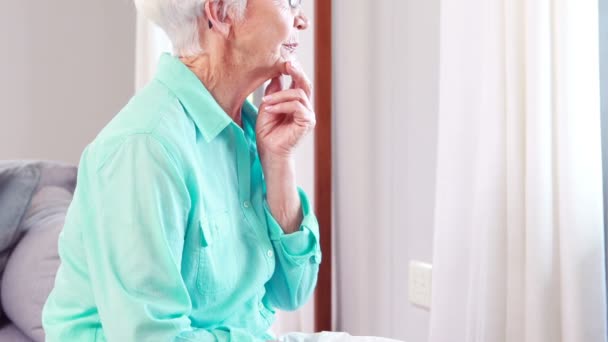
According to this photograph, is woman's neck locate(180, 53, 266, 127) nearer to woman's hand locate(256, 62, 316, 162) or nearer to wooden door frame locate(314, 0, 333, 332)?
woman's hand locate(256, 62, 316, 162)

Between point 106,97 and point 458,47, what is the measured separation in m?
1.87

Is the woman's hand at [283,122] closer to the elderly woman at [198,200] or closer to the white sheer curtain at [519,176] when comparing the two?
the elderly woman at [198,200]

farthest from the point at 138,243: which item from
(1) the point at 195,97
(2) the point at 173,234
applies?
(1) the point at 195,97

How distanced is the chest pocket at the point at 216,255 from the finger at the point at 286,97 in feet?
0.77

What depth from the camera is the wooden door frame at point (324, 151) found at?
7.00ft

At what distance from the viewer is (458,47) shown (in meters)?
1.67

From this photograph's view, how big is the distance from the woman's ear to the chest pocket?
283 mm

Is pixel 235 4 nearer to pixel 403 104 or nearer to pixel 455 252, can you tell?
pixel 455 252

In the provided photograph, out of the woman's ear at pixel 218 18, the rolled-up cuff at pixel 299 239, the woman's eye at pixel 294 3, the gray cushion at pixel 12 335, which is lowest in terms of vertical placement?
the gray cushion at pixel 12 335

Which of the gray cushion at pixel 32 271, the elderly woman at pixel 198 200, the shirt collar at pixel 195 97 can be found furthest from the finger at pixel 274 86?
the gray cushion at pixel 32 271

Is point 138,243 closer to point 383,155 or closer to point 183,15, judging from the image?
point 183,15

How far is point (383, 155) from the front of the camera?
6.88 feet

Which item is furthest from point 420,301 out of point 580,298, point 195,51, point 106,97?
point 106,97

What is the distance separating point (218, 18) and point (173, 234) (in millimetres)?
362
